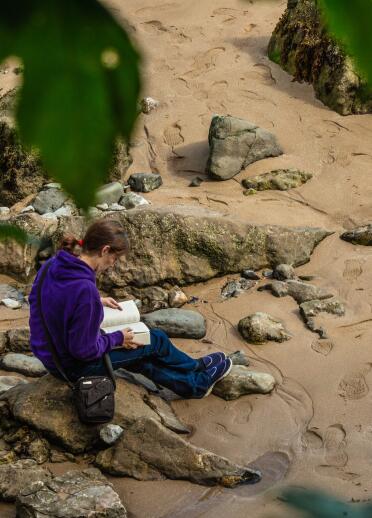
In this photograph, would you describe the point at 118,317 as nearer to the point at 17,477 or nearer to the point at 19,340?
the point at 17,477

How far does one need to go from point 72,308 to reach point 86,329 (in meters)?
0.15

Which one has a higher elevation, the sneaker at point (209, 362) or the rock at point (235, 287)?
the sneaker at point (209, 362)

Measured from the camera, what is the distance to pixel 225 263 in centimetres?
809

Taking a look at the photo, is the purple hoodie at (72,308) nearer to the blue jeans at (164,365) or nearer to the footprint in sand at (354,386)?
the blue jeans at (164,365)

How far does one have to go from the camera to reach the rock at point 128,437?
5277mm

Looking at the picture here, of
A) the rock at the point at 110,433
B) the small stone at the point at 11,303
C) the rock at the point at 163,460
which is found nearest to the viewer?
the rock at the point at 163,460

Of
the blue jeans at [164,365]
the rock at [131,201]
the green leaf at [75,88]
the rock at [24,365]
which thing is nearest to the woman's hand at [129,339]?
the blue jeans at [164,365]

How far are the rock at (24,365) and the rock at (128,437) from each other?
725 millimetres

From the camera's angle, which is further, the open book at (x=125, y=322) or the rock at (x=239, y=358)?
the rock at (x=239, y=358)

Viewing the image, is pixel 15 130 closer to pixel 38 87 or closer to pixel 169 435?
pixel 38 87

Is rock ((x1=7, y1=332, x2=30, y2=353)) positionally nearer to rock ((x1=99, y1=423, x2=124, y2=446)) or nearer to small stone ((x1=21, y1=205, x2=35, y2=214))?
rock ((x1=99, y1=423, x2=124, y2=446))

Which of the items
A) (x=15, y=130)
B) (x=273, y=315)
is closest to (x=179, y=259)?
(x=273, y=315)

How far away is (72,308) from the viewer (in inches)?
203

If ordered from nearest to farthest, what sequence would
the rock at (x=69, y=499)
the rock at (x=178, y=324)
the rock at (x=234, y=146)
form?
1. the rock at (x=69, y=499)
2. the rock at (x=178, y=324)
3. the rock at (x=234, y=146)
